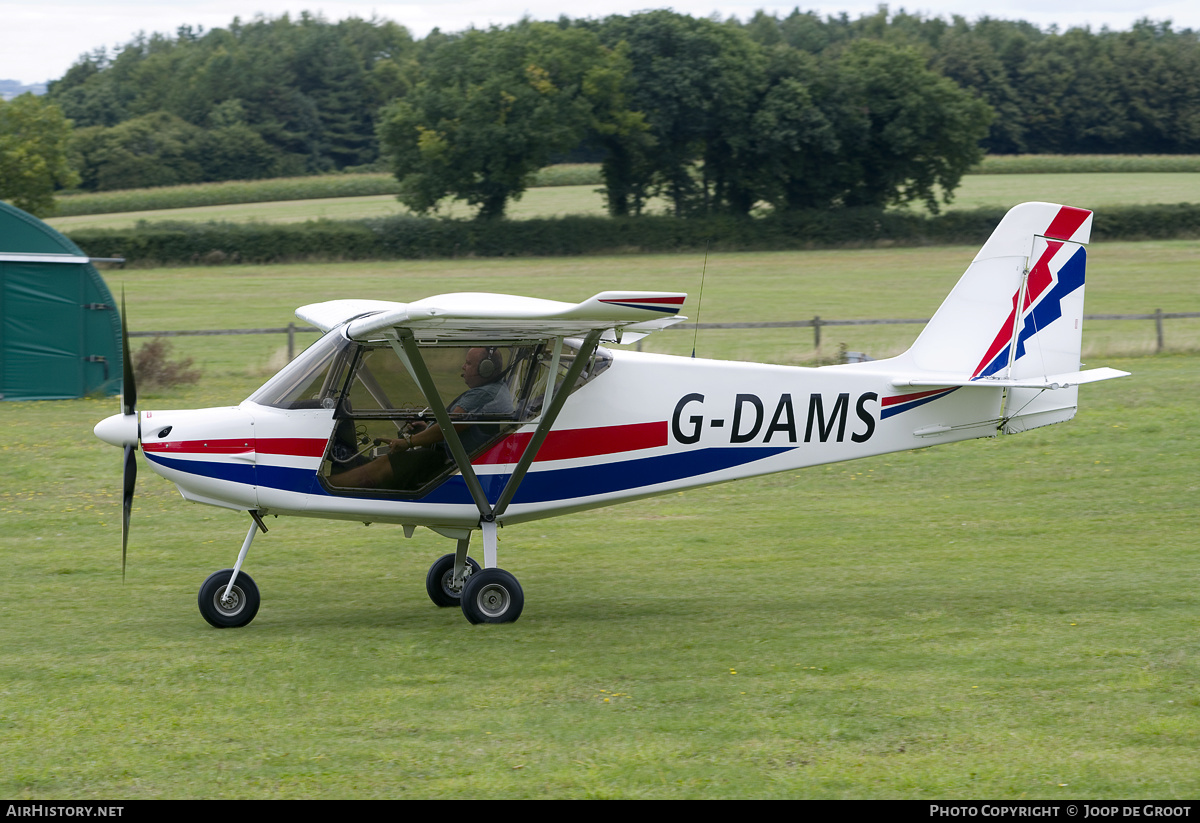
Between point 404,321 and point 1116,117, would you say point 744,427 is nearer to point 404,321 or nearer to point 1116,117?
point 404,321

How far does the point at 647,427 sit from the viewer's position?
876 cm

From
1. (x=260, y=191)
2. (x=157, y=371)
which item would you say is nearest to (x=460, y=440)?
(x=157, y=371)

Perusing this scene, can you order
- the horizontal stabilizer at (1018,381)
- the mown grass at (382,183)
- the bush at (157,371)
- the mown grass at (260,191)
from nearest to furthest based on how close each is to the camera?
the horizontal stabilizer at (1018,381)
the bush at (157,371)
the mown grass at (260,191)
the mown grass at (382,183)

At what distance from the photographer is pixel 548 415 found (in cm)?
831

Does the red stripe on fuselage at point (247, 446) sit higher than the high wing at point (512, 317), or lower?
lower

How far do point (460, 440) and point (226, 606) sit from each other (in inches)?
82.9

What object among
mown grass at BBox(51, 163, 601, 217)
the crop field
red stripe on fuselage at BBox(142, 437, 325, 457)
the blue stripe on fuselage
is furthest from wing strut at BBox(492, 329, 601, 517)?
mown grass at BBox(51, 163, 601, 217)

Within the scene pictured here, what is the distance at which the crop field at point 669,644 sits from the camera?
18.6 feet

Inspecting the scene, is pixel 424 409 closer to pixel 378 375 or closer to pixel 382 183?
pixel 378 375

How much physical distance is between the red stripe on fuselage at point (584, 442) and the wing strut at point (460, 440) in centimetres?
10

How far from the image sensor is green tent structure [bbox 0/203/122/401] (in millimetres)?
20250

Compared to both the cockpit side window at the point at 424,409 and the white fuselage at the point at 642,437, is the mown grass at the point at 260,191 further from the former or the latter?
the cockpit side window at the point at 424,409

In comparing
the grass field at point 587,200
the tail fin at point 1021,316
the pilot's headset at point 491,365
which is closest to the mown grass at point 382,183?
the grass field at point 587,200

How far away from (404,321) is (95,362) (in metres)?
15.4
